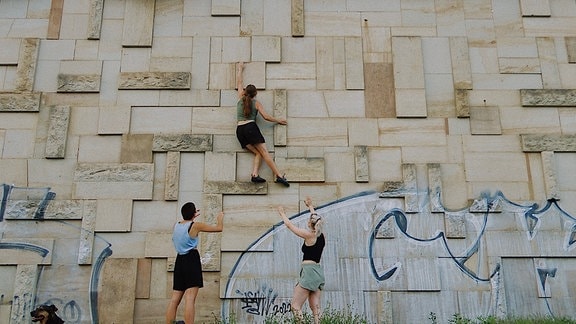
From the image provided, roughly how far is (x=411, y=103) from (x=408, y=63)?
85cm

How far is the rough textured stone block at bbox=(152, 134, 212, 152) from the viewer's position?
1038cm

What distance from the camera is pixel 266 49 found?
435 inches

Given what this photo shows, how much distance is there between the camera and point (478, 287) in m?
9.80

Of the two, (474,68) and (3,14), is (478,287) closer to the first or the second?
(474,68)

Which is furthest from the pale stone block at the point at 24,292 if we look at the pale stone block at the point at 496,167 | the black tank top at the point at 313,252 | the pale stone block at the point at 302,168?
the pale stone block at the point at 496,167

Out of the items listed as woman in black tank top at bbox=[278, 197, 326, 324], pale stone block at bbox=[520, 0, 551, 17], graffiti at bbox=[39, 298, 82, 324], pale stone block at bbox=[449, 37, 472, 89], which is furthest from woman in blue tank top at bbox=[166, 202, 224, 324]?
pale stone block at bbox=[520, 0, 551, 17]

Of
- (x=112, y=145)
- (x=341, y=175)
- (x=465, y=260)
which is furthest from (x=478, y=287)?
(x=112, y=145)

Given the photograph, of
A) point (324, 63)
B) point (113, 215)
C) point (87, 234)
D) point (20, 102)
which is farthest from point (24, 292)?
point (324, 63)

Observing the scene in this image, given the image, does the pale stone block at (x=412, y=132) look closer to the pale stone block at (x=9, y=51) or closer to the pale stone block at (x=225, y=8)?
the pale stone block at (x=225, y=8)

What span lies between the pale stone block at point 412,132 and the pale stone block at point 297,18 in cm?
239

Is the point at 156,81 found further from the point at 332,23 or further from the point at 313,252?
the point at 313,252

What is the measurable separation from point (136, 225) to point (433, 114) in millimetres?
5891

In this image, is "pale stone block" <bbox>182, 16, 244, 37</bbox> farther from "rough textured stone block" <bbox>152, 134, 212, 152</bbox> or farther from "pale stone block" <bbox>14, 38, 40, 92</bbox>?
"pale stone block" <bbox>14, 38, 40, 92</bbox>

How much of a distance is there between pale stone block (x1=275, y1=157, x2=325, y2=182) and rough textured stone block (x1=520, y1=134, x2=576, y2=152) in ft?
12.7
